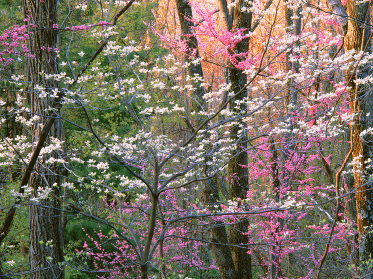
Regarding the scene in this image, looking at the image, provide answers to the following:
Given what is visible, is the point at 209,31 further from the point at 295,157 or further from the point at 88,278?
the point at 88,278

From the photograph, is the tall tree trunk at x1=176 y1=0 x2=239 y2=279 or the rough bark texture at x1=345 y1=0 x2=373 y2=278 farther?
the tall tree trunk at x1=176 y1=0 x2=239 y2=279

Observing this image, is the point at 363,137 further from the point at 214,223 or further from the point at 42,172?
the point at 42,172

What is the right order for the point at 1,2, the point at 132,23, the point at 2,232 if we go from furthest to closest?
the point at 132,23 → the point at 1,2 → the point at 2,232

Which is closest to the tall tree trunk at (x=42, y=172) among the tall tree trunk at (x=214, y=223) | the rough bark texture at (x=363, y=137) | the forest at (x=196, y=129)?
the forest at (x=196, y=129)

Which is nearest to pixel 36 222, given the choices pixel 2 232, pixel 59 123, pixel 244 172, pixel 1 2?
pixel 2 232

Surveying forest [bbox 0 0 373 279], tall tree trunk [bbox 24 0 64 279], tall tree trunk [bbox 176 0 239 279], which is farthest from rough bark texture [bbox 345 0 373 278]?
tall tree trunk [bbox 24 0 64 279]

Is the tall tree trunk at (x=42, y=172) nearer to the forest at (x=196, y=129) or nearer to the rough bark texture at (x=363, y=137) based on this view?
the forest at (x=196, y=129)

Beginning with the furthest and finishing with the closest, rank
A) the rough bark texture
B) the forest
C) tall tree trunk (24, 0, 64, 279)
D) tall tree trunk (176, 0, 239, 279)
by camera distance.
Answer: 1. tall tree trunk (176, 0, 239, 279)
2. the rough bark texture
3. tall tree trunk (24, 0, 64, 279)
4. the forest

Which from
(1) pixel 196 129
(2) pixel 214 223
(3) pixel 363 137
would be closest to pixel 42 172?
(1) pixel 196 129

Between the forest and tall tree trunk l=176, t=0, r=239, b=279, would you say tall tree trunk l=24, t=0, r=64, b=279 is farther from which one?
tall tree trunk l=176, t=0, r=239, b=279

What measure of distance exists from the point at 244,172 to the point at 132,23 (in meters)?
6.20

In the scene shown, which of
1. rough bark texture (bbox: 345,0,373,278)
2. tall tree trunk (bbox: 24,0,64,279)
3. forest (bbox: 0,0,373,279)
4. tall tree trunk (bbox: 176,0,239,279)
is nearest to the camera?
forest (bbox: 0,0,373,279)

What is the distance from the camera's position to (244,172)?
5777mm

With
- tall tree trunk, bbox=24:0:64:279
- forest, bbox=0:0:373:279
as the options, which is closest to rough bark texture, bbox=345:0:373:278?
forest, bbox=0:0:373:279
